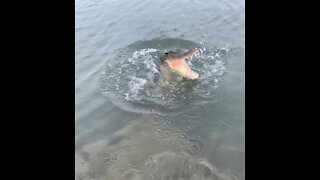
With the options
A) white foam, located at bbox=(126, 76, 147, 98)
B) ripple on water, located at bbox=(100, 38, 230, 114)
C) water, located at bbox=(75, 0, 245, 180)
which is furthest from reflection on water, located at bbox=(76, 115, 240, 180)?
white foam, located at bbox=(126, 76, 147, 98)

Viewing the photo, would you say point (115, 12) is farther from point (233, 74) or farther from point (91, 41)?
point (233, 74)

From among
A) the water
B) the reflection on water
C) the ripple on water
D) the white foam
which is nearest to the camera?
the reflection on water

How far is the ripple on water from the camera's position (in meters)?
6.98

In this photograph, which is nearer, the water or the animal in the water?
the water

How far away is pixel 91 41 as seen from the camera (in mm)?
9852

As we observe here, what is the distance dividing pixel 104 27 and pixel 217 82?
497 centimetres

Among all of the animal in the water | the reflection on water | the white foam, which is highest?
the animal in the water

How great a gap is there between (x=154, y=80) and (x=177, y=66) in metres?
0.70

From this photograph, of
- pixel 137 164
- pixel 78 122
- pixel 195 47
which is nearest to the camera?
pixel 137 164

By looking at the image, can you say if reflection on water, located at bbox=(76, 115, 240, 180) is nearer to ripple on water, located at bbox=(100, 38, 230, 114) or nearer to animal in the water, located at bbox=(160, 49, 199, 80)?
ripple on water, located at bbox=(100, 38, 230, 114)

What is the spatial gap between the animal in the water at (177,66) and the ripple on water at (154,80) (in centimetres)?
21

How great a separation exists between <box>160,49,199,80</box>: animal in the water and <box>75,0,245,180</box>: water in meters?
0.23
